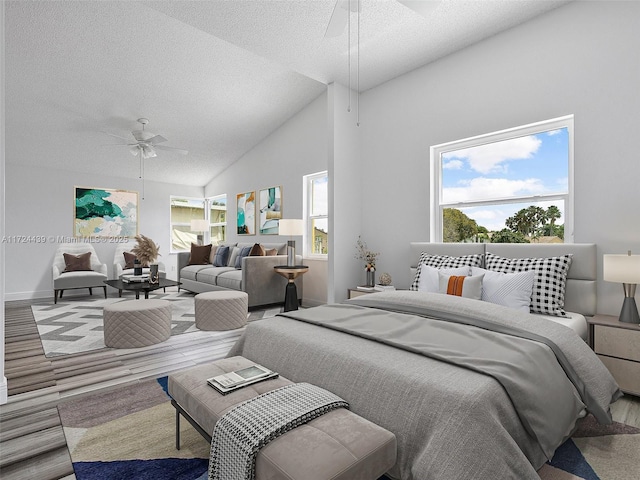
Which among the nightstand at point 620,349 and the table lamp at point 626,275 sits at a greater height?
the table lamp at point 626,275

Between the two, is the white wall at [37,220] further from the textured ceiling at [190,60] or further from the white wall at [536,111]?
the white wall at [536,111]

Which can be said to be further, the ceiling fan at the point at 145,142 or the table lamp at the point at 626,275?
the ceiling fan at the point at 145,142

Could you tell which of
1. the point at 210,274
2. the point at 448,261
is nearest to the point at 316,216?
the point at 210,274

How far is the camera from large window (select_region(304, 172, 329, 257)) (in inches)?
217

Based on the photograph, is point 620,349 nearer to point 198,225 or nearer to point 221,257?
point 221,257

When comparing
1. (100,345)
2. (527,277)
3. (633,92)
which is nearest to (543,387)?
(527,277)

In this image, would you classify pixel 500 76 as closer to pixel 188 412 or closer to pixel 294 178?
pixel 294 178

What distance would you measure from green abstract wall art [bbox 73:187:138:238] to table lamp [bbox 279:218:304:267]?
13.3 feet

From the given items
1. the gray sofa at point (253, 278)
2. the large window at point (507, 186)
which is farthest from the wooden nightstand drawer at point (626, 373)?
the gray sofa at point (253, 278)

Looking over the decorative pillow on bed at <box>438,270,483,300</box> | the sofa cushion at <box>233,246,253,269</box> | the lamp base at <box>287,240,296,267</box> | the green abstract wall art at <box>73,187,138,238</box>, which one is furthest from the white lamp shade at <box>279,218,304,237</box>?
the green abstract wall art at <box>73,187,138,238</box>

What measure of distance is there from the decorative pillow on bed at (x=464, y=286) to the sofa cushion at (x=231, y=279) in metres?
3.10

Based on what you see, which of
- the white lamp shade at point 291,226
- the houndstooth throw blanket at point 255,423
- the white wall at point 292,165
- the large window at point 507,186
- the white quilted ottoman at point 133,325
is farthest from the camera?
the white wall at point 292,165

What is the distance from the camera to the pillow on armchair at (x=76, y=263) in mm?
5988

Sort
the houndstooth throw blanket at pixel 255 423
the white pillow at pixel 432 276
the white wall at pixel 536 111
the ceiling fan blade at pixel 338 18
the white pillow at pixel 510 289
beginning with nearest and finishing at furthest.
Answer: the houndstooth throw blanket at pixel 255 423, the ceiling fan blade at pixel 338 18, the white pillow at pixel 510 289, the white wall at pixel 536 111, the white pillow at pixel 432 276
